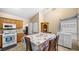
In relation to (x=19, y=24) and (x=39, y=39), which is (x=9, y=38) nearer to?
(x=19, y=24)

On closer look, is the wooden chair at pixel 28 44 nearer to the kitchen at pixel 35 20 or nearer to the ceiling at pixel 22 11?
the kitchen at pixel 35 20

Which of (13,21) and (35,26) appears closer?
(13,21)

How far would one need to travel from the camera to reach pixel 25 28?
7.98ft

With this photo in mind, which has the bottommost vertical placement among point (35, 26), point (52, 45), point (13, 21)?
point (52, 45)

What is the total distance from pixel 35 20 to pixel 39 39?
1.56ft

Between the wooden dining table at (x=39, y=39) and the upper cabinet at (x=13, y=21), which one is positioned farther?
the wooden dining table at (x=39, y=39)

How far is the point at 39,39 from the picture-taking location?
237 cm

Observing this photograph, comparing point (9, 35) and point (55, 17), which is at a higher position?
point (55, 17)

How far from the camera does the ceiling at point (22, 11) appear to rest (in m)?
2.30

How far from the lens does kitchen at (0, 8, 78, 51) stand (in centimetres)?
234

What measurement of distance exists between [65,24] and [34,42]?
0.87m

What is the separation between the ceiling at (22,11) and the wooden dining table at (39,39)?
504 millimetres

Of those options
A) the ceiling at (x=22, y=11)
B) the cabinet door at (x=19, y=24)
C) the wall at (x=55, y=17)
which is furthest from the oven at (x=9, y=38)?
the wall at (x=55, y=17)

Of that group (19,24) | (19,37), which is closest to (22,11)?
(19,24)
